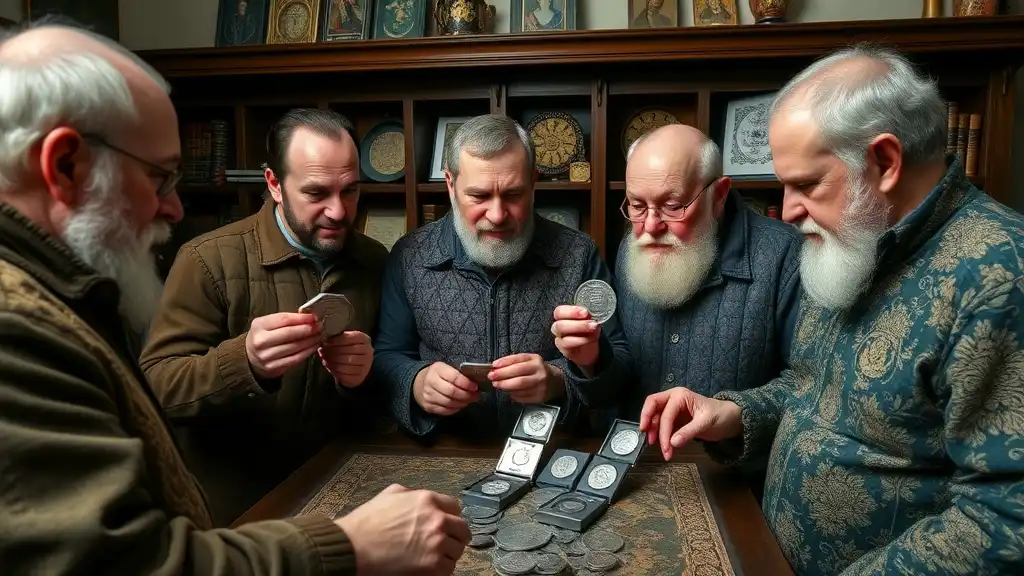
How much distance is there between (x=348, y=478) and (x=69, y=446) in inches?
41.0

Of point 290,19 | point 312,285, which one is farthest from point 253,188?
point 312,285

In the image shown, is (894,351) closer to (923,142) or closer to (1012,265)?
(1012,265)

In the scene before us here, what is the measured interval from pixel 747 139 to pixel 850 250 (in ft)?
7.91

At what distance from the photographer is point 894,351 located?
54.6 inches

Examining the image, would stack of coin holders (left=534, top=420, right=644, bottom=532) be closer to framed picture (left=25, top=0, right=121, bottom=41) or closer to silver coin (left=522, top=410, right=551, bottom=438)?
silver coin (left=522, top=410, right=551, bottom=438)

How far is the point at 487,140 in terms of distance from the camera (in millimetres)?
2264

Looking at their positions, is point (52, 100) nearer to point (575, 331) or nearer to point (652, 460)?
point (575, 331)

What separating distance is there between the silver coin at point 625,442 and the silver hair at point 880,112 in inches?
33.2

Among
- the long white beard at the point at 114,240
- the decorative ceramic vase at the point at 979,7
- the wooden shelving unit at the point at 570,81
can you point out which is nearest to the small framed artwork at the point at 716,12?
the wooden shelving unit at the point at 570,81

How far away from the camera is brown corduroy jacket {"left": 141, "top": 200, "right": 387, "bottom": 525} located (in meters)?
2.17

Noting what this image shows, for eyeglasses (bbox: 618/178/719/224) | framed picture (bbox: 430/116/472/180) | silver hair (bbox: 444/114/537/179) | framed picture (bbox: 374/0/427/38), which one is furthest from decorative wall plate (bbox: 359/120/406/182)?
eyeglasses (bbox: 618/178/719/224)

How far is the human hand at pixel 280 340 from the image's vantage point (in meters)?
1.81

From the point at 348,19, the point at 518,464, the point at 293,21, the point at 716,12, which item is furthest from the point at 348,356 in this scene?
the point at 716,12

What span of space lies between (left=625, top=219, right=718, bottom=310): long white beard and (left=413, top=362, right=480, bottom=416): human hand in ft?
2.27
